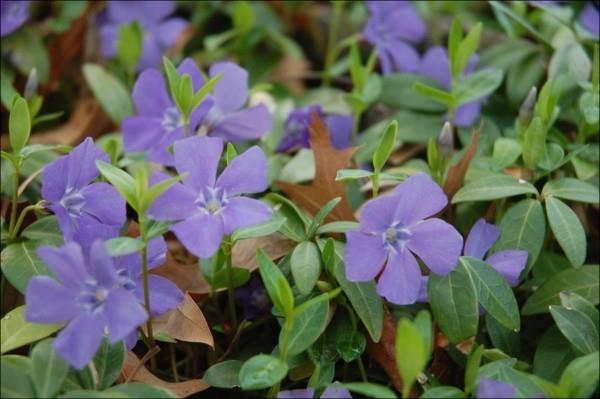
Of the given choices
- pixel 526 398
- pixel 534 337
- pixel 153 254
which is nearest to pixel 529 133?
pixel 534 337

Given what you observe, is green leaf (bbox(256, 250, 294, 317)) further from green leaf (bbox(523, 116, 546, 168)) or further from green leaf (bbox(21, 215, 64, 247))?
green leaf (bbox(523, 116, 546, 168))

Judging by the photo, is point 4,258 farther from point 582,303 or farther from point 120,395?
point 582,303

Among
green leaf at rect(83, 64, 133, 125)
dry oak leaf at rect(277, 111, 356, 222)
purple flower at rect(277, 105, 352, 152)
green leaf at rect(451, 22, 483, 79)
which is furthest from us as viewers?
green leaf at rect(83, 64, 133, 125)

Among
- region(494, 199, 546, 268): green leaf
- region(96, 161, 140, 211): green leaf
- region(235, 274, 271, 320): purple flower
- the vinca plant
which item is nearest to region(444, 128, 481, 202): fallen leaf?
the vinca plant

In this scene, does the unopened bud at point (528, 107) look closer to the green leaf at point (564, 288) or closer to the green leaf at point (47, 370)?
the green leaf at point (564, 288)

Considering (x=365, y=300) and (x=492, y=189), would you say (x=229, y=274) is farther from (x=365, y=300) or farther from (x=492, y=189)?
(x=492, y=189)
